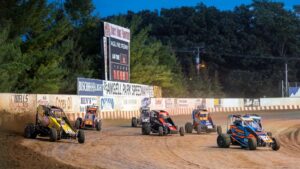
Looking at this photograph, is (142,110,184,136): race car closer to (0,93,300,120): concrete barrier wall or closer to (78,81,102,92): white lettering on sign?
(0,93,300,120): concrete barrier wall

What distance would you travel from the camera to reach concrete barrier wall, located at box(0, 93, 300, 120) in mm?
29270

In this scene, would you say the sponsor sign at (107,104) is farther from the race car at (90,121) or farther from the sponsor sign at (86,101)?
the race car at (90,121)

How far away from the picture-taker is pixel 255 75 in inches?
3947

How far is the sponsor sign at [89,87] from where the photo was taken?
123 feet

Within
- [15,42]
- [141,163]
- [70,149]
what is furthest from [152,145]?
[15,42]

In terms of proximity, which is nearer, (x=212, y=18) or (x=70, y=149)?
(x=70, y=149)

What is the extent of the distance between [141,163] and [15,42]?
26156 mm

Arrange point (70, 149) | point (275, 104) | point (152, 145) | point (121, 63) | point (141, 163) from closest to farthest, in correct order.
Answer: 1. point (141, 163)
2. point (70, 149)
3. point (152, 145)
4. point (121, 63)
5. point (275, 104)

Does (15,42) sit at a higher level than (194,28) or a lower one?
lower

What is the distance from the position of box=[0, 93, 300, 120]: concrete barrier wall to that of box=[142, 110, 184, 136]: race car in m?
7.06

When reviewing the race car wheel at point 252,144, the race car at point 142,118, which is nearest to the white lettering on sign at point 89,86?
the race car at point 142,118

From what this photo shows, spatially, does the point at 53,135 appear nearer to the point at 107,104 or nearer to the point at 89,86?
the point at 89,86

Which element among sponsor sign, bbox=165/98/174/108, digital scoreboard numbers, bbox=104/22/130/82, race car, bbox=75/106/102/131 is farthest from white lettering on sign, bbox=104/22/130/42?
race car, bbox=75/106/102/131

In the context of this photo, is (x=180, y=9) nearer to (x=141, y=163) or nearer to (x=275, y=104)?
(x=275, y=104)
